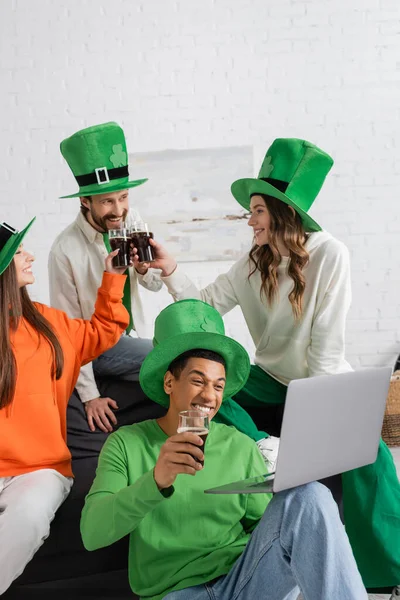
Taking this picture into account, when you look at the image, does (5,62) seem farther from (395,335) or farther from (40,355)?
(40,355)

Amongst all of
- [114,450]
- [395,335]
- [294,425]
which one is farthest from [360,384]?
[395,335]

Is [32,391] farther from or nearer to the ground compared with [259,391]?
farther from the ground

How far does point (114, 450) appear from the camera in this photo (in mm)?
2033

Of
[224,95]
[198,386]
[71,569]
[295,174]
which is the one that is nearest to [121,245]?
[295,174]

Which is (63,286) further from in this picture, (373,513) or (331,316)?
(373,513)

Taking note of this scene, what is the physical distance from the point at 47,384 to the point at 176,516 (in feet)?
2.50

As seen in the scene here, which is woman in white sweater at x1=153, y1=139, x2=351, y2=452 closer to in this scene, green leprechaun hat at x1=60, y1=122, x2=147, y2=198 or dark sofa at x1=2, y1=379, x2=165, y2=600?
green leprechaun hat at x1=60, y1=122, x2=147, y2=198

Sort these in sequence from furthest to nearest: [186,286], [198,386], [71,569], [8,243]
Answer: [186,286]
[8,243]
[71,569]
[198,386]

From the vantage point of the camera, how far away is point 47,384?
102 inches

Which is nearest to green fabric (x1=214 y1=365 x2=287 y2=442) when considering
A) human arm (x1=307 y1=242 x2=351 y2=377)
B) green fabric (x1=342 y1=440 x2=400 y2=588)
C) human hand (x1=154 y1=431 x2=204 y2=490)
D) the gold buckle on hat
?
human arm (x1=307 y1=242 x2=351 y2=377)

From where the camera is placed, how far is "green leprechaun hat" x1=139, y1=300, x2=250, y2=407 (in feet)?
7.14

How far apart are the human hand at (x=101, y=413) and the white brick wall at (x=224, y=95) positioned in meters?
2.84

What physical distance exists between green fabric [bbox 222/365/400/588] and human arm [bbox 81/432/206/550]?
714 millimetres

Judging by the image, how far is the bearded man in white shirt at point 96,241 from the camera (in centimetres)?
299
